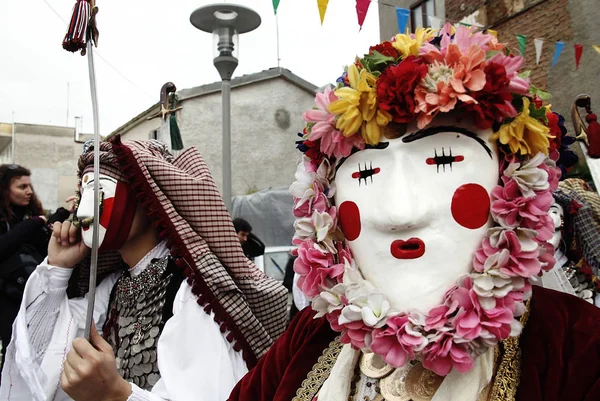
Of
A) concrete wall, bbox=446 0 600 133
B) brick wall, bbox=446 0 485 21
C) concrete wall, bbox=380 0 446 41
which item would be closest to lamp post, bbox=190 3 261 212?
concrete wall, bbox=446 0 600 133

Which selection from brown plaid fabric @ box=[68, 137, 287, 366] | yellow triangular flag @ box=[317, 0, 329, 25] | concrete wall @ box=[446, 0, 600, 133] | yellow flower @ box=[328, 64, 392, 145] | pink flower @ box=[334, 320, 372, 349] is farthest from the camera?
concrete wall @ box=[446, 0, 600, 133]

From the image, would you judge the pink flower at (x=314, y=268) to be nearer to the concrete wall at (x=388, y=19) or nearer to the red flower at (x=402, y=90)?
the red flower at (x=402, y=90)

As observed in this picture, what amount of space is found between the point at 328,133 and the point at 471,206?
445mm

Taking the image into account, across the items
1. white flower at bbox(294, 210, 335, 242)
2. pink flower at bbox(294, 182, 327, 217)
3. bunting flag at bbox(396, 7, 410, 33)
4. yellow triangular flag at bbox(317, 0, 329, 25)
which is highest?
bunting flag at bbox(396, 7, 410, 33)

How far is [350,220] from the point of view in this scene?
164cm

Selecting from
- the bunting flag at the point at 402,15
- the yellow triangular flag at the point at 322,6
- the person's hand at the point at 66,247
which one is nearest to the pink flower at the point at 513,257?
the person's hand at the point at 66,247

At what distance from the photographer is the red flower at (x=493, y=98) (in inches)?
57.8

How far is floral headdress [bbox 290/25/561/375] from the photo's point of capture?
1.39 meters

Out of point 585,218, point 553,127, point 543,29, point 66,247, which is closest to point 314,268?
point 553,127

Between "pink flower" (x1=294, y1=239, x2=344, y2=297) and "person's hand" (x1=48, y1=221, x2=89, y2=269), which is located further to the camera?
"person's hand" (x1=48, y1=221, x2=89, y2=269)

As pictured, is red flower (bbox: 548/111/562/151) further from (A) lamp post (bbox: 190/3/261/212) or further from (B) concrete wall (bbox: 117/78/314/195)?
(B) concrete wall (bbox: 117/78/314/195)

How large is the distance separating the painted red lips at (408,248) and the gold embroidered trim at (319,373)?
1.35ft

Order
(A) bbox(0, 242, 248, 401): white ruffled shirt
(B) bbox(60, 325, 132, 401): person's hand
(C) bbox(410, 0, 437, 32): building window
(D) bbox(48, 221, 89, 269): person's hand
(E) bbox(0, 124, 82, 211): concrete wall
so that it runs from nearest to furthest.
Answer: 1. (B) bbox(60, 325, 132, 401): person's hand
2. (A) bbox(0, 242, 248, 401): white ruffled shirt
3. (D) bbox(48, 221, 89, 269): person's hand
4. (C) bbox(410, 0, 437, 32): building window
5. (E) bbox(0, 124, 82, 211): concrete wall

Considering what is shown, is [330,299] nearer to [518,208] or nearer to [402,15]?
[518,208]
